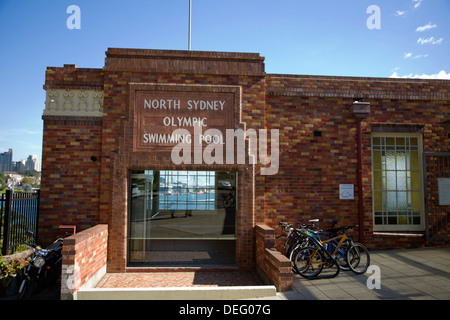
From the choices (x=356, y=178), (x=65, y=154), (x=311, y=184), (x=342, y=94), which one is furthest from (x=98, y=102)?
(x=356, y=178)

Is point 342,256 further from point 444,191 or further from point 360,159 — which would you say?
point 444,191

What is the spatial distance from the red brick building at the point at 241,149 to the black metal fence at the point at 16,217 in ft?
0.97

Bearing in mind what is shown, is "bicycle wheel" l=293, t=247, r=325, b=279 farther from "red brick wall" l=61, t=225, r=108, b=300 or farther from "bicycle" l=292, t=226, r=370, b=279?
"red brick wall" l=61, t=225, r=108, b=300

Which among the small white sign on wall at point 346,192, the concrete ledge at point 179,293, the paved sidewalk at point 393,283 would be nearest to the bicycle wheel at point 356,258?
the paved sidewalk at point 393,283

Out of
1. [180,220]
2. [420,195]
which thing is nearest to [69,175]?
[180,220]

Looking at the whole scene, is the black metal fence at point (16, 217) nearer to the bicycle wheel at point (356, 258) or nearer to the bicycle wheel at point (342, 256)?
the bicycle wheel at point (342, 256)

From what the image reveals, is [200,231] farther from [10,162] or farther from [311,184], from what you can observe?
[10,162]

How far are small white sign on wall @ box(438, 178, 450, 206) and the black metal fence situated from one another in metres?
9.33

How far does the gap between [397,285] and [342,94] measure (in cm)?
435

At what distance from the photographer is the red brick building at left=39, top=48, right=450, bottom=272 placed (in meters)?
6.40


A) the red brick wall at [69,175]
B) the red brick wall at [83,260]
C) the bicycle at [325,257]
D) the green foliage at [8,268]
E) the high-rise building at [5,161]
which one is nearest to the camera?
the red brick wall at [83,260]

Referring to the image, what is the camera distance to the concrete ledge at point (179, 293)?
15.8ft

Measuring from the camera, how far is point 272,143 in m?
6.93
